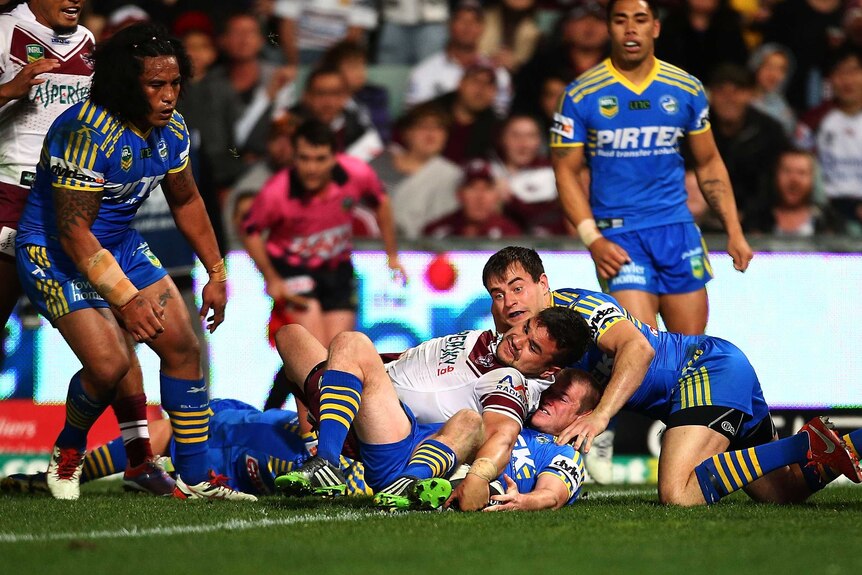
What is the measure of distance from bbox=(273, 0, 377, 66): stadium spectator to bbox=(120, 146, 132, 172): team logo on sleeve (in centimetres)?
643

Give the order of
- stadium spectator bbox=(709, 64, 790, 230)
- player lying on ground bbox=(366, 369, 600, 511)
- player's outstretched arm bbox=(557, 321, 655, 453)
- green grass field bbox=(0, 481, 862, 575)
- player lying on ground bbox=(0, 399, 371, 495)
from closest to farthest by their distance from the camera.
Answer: green grass field bbox=(0, 481, 862, 575) < player lying on ground bbox=(366, 369, 600, 511) < player's outstretched arm bbox=(557, 321, 655, 453) < player lying on ground bbox=(0, 399, 371, 495) < stadium spectator bbox=(709, 64, 790, 230)

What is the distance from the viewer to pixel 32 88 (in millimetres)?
6719

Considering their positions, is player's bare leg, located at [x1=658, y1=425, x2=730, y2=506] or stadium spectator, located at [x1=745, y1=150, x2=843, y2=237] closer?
player's bare leg, located at [x1=658, y1=425, x2=730, y2=506]

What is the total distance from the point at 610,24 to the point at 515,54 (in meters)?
4.84

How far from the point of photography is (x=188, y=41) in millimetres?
11547

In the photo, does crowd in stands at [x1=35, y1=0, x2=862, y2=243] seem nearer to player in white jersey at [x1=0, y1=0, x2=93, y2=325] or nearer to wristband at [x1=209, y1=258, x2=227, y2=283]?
player in white jersey at [x1=0, y1=0, x2=93, y2=325]

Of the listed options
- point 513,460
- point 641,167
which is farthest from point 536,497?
point 641,167

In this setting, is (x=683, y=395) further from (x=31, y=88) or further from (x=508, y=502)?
(x=31, y=88)

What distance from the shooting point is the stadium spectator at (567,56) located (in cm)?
1198

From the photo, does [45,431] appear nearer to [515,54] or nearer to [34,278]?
[34,278]

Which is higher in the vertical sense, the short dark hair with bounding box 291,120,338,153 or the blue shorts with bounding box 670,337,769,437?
the short dark hair with bounding box 291,120,338,153

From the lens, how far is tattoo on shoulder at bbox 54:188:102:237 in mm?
5801

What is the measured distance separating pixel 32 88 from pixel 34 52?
0.61 ft

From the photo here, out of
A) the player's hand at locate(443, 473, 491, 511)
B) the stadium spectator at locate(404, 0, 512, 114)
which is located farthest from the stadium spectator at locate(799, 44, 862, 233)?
the player's hand at locate(443, 473, 491, 511)
